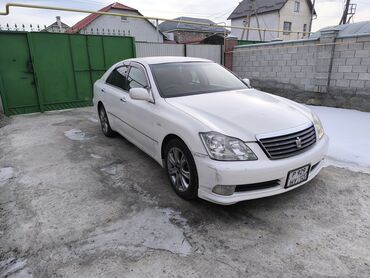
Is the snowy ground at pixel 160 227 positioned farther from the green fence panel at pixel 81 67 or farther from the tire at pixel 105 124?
the green fence panel at pixel 81 67

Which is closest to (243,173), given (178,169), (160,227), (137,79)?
(178,169)

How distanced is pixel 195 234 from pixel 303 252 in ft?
2.88

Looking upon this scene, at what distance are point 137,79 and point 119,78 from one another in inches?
29.9

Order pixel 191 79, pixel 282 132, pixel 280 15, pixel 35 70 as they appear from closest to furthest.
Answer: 1. pixel 282 132
2. pixel 191 79
3. pixel 35 70
4. pixel 280 15

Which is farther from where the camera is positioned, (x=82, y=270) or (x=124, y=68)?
(x=124, y=68)

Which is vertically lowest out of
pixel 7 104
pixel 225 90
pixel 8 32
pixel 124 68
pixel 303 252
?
pixel 303 252

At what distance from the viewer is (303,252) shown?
2141 mm

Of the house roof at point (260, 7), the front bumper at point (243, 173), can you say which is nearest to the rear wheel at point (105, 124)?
the front bumper at point (243, 173)

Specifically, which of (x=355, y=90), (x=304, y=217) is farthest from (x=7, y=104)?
(x=355, y=90)

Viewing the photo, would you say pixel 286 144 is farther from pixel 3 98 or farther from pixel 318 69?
pixel 3 98

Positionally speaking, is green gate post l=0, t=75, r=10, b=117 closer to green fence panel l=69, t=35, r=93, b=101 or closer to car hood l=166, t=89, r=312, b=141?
green fence panel l=69, t=35, r=93, b=101

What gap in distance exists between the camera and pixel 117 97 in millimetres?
4199

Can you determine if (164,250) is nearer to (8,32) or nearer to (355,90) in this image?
(355,90)

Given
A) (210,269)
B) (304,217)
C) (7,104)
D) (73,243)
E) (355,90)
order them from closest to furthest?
(210,269) → (73,243) → (304,217) → (355,90) → (7,104)
